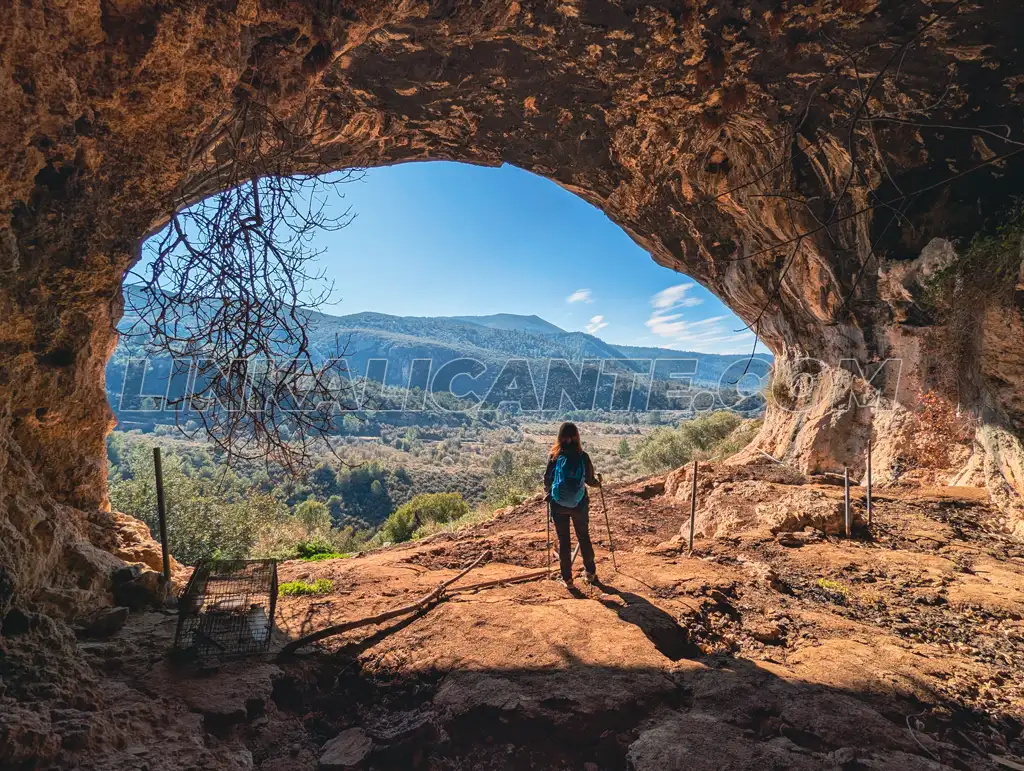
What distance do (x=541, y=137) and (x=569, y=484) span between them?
20.9 ft

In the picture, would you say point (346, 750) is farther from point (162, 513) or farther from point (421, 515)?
point (421, 515)

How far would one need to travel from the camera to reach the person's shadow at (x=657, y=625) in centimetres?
351

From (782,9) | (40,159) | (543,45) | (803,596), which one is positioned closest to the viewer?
(40,159)

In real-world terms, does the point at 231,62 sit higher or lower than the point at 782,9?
lower

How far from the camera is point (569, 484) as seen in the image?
461 cm

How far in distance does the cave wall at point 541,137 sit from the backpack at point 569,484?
9.18 feet

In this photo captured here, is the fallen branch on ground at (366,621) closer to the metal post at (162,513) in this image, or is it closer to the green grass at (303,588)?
the green grass at (303,588)

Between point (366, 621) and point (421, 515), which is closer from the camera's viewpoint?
point (366, 621)

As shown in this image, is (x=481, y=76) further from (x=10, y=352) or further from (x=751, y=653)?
(x=751, y=653)

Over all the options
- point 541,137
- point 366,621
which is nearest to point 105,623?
point 366,621

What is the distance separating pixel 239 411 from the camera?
2922mm

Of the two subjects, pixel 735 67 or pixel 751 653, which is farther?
pixel 735 67

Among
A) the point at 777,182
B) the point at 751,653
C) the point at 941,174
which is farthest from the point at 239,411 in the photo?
the point at 941,174

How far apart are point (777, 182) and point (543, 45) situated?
4.92 metres
